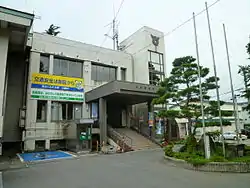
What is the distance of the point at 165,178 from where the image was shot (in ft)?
21.7

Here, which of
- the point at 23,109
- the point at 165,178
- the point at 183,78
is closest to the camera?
the point at 165,178

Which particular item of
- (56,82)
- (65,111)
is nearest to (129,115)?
(65,111)

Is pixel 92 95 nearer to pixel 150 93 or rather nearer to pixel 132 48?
pixel 150 93

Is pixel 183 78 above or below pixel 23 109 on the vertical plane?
above

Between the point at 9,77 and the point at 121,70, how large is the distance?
1035cm

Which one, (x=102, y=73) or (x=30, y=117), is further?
(x=102, y=73)

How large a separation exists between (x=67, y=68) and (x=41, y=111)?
443 cm

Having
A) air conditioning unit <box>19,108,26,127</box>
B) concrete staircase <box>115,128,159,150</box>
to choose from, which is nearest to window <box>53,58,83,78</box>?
air conditioning unit <box>19,108,26,127</box>

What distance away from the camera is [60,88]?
696 inches

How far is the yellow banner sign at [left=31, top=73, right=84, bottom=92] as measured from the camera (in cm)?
1673

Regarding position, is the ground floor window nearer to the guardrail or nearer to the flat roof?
the guardrail

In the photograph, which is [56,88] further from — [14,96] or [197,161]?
[197,161]

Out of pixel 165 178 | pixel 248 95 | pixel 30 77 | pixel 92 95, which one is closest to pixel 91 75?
pixel 92 95

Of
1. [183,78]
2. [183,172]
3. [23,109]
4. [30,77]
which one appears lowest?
[183,172]
